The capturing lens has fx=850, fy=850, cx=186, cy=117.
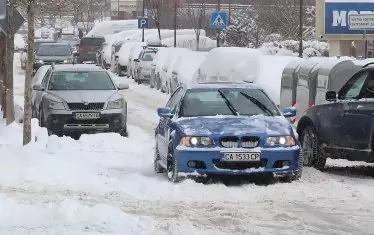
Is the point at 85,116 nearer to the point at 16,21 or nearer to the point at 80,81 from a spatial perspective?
the point at 80,81

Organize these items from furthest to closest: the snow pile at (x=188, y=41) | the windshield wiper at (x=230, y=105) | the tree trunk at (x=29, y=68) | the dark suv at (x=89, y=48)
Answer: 1. the snow pile at (x=188, y=41)
2. the dark suv at (x=89, y=48)
3. the tree trunk at (x=29, y=68)
4. the windshield wiper at (x=230, y=105)

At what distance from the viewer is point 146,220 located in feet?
25.8

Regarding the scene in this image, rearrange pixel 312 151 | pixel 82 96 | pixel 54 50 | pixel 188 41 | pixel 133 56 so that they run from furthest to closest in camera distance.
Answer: pixel 188 41, pixel 133 56, pixel 54 50, pixel 82 96, pixel 312 151

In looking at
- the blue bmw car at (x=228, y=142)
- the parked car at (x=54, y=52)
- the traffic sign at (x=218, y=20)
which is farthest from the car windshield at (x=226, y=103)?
the parked car at (x=54, y=52)

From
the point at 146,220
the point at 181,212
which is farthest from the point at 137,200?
the point at 146,220

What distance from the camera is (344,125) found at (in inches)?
466

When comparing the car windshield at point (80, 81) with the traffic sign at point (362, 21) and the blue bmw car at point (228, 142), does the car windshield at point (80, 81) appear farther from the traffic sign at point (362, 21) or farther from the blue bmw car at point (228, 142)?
the blue bmw car at point (228, 142)

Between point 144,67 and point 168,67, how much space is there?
6.89 meters

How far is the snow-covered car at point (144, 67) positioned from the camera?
1419 inches

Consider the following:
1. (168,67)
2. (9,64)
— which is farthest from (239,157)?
(168,67)

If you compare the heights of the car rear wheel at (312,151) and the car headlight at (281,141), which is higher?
the car headlight at (281,141)

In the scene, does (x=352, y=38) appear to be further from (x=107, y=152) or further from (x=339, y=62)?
(x=107, y=152)

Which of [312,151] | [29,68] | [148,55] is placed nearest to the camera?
[312,151]

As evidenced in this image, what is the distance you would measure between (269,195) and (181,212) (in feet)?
5.02
